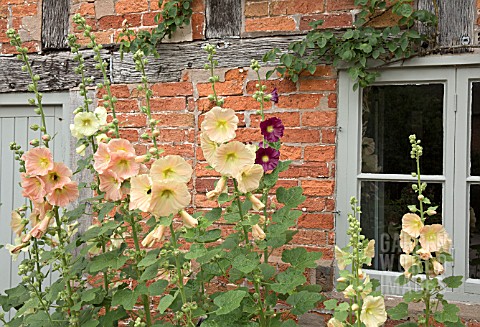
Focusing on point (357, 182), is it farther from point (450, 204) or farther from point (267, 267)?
point (267, 267)

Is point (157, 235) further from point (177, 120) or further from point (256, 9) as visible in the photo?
point (256, 9)

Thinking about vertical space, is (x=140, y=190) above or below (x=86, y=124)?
below

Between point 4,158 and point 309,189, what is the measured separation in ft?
7.12

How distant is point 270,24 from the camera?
11.5ft

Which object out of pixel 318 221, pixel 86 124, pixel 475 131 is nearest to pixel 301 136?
pixel 318 221

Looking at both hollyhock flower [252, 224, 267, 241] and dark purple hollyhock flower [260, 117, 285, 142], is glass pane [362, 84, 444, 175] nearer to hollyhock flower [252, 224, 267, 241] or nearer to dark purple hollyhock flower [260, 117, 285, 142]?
dark purple hollyhock flower [260, 117, 285, 142]

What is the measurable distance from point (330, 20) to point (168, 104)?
1.04m

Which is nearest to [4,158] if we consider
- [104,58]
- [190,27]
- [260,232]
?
[104,58]

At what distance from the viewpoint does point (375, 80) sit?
10.9 feet

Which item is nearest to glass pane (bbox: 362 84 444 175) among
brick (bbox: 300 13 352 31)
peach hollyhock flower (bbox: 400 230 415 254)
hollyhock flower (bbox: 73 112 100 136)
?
brick (bbox: 300 13 352 31)

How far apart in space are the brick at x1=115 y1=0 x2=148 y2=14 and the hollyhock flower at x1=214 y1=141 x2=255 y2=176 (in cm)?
200

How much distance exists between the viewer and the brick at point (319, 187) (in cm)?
339

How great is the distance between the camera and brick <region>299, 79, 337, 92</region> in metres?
3.38

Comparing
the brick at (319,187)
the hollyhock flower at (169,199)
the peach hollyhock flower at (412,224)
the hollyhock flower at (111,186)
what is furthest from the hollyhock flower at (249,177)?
the brick at (319,187)
